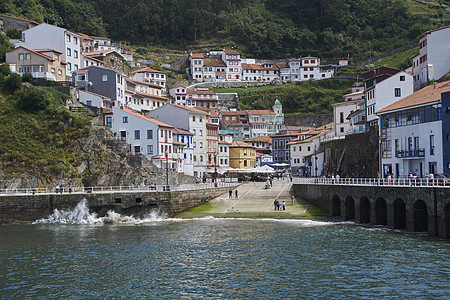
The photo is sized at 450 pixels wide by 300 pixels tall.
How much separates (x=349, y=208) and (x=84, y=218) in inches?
1234

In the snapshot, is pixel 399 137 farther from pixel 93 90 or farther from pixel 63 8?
pixel 63 8

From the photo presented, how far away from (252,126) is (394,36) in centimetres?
7041

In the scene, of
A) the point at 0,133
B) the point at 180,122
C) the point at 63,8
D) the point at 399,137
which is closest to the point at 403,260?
the point at 399,137

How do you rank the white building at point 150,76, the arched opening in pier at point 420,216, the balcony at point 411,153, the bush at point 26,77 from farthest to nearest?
the white building at point 150,76, the bush at point 26,77, the balcony at point 411,153, the arched opening in pier at point 420,216

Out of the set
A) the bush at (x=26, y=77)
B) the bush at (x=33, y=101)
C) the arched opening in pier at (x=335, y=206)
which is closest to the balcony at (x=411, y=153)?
the arched opening in pier at (x=335, y=206)

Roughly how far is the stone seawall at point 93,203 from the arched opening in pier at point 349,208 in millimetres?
20710

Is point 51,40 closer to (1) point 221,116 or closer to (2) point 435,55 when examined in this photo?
(1) point 221,116

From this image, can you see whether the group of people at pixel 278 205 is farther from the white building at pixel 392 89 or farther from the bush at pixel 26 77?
the bush at pixel 26 77

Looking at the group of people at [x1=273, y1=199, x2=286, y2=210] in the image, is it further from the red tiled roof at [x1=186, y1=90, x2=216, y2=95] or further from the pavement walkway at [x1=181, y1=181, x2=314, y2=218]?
the red tiled roof at [x1=186, y1=90, x2=216, y2=95]

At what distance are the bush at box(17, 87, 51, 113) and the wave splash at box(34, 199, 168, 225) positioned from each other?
778 inches

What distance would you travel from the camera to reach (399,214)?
4962 centimetres

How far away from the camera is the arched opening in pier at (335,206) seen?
5862 centimetres

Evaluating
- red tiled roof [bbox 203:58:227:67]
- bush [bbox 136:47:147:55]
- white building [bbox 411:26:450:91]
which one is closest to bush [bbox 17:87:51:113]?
white building [bbox 411:26:450:91]

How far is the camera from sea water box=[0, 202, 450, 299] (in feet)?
99.8
